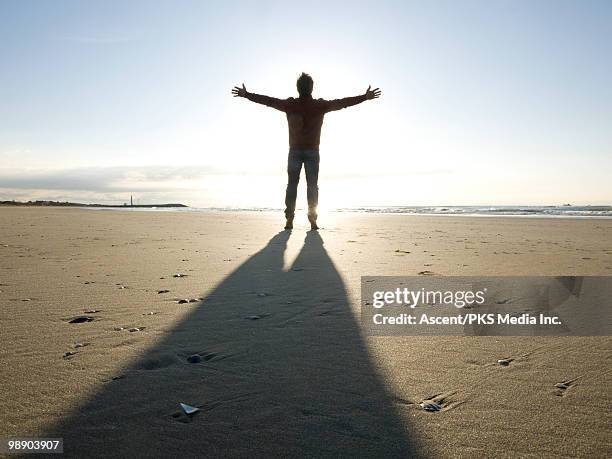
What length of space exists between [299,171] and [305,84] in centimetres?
180

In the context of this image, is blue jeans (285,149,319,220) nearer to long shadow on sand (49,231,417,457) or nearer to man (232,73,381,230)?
man (232,73,381,230)

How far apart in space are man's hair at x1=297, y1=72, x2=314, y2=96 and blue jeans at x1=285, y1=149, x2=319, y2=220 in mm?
1200

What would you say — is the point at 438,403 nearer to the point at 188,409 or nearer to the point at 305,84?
the point at 188,409

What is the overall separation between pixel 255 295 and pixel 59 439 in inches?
76.9

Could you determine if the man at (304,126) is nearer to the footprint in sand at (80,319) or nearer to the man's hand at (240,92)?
the man's hand at (240,92)

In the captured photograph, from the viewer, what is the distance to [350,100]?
8.75 meters

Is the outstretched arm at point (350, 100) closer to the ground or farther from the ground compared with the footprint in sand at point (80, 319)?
farther from the ground

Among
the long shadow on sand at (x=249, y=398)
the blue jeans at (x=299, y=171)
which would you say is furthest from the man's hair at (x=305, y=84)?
the long shadow on sand at (x=249, y=398)

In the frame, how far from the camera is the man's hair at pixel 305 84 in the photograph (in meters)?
8.87

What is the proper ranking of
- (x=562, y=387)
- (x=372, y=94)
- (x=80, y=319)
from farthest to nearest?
(x=372, y=94) < (x=80, y=319) < (x=562, y=387)

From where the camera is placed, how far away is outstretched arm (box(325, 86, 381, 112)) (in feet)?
28.1

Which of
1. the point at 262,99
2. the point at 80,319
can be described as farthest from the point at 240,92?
the point at 80,319

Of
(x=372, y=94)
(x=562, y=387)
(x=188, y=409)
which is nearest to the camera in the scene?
(x=188, y=409)

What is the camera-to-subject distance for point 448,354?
2049 mm
